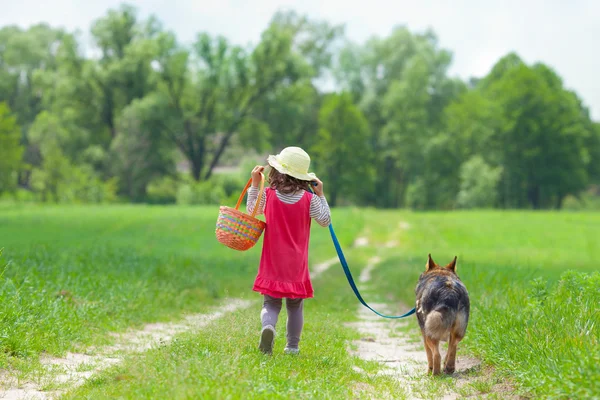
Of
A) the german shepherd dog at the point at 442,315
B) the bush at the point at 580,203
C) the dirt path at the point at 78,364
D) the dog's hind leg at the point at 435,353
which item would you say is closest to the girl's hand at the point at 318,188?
the german shepherd dog at the point at 442,315

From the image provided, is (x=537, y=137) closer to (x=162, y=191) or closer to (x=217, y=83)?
(x=217, y=83)

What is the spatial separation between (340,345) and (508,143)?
229 feet

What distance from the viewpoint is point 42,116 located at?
224 feet

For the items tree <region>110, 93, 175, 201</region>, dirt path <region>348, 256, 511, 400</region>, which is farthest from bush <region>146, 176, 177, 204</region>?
dirt path <region>348, 256, 511, 400</region>

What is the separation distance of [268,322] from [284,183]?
153 cm

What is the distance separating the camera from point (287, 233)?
7.46 meters

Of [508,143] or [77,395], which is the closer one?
[77,395]

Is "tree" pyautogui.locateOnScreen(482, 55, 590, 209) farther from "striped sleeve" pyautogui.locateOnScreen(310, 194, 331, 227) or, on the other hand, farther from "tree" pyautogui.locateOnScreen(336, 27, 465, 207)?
"striped sleeve" pyautogui.locateOnScreen(310, 194, 331, 227)

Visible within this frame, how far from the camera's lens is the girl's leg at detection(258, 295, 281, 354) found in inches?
281

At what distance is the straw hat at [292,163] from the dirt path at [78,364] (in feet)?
6.56

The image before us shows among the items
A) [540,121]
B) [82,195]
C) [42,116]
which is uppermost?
[540,121]

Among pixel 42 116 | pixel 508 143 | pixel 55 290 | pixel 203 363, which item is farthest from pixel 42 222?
pixel 508 143

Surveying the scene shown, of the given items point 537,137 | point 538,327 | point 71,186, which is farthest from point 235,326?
point 537,137

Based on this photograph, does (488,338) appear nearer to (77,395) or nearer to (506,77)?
(77,395)
